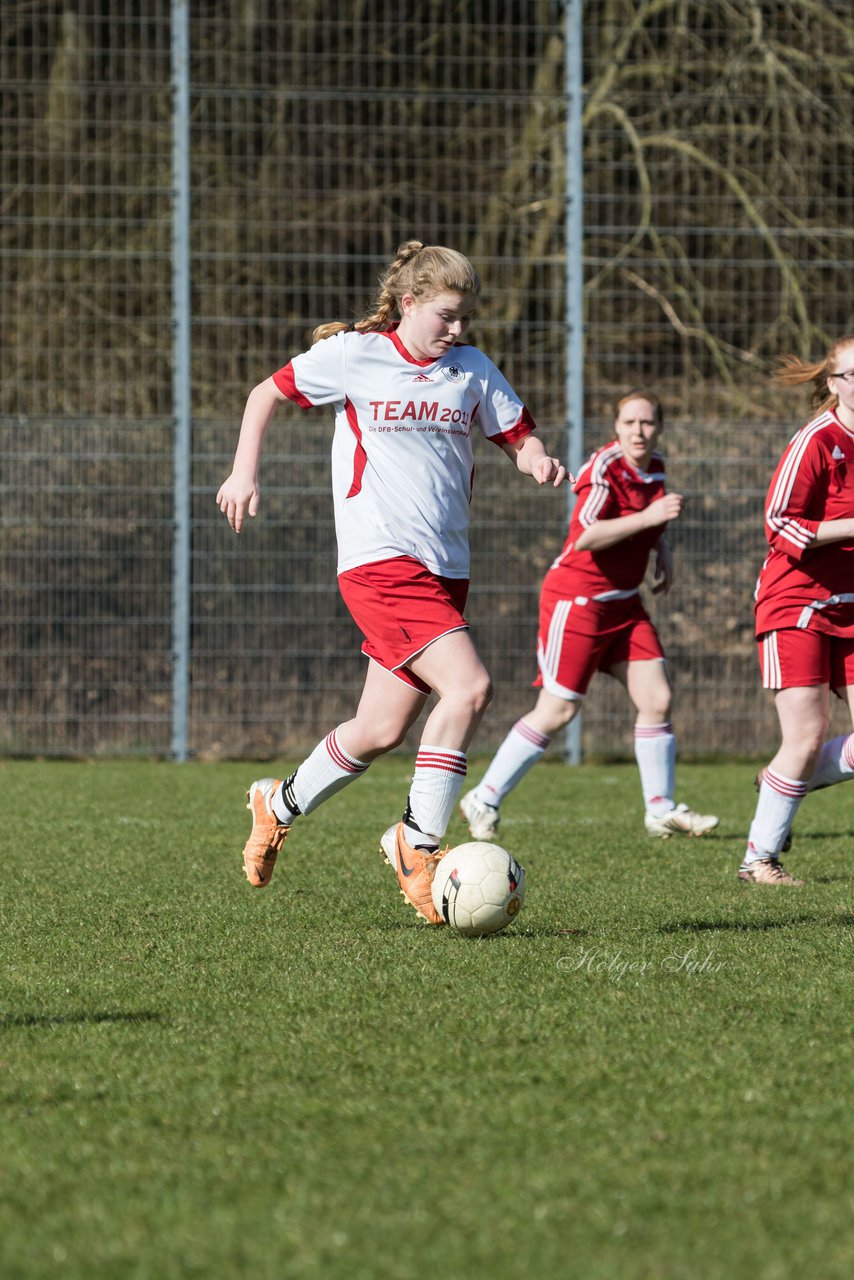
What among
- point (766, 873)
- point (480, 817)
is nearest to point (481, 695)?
point (766, 873)

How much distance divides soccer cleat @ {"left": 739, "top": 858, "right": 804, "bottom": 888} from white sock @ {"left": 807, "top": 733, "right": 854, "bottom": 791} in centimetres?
35

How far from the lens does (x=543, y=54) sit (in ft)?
40.8

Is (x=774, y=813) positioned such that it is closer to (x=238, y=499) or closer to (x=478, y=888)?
(x=478, y=888)

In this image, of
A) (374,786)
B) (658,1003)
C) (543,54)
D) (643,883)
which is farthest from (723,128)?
(658,1003)

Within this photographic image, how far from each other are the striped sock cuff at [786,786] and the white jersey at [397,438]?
1528mm

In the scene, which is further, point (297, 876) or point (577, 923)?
point (297, 876)

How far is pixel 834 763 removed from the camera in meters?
6.24

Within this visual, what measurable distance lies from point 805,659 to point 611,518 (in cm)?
183

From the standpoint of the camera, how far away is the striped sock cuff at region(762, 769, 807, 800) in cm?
586

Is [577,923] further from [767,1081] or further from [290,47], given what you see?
[290,47]

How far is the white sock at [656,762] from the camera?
24.5ft

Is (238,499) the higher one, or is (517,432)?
(517,432)

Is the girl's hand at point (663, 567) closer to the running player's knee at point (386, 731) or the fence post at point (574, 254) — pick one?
the running player's knee at point (386, 731)

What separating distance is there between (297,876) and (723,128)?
8144mm
